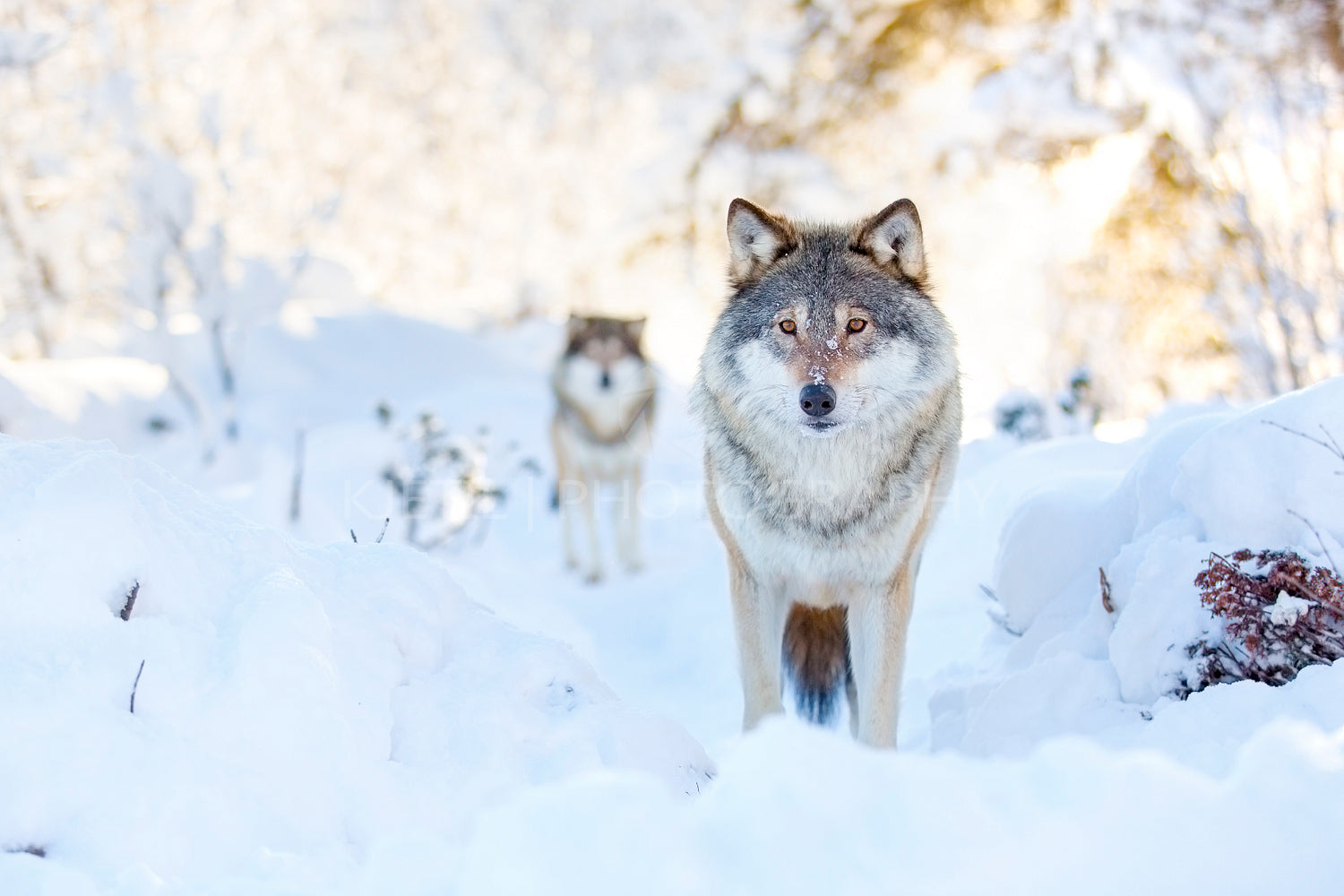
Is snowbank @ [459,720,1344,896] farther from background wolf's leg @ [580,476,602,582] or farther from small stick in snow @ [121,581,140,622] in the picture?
background wolf's leg @ [580,476,602,582]

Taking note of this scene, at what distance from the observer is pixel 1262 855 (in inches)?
54.4

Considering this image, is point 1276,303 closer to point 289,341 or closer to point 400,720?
point 400,720

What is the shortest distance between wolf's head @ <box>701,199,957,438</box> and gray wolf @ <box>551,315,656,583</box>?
15.3 feet

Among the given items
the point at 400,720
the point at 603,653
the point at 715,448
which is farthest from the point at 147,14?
the point at 400,720

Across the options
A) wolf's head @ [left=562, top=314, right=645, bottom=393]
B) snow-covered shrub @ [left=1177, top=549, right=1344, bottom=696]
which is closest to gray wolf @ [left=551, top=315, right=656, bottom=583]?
wolf's head @ [left=562, top=314, right=645, bottom=393]

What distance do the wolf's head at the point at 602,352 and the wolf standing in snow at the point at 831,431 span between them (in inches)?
185

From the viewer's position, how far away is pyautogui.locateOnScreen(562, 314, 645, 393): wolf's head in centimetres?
802

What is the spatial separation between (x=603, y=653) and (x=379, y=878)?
11.2 ft

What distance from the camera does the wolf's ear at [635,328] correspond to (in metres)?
8.13

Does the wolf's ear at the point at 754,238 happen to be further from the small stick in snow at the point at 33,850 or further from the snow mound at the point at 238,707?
the small stick in snow at the point at 33,850

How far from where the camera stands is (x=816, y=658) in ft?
12.2

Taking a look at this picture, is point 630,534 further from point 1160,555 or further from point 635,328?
point 1160,555

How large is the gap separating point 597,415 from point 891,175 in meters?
5.47

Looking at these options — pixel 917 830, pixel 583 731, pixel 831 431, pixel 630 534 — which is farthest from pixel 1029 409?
pixel 917 830
